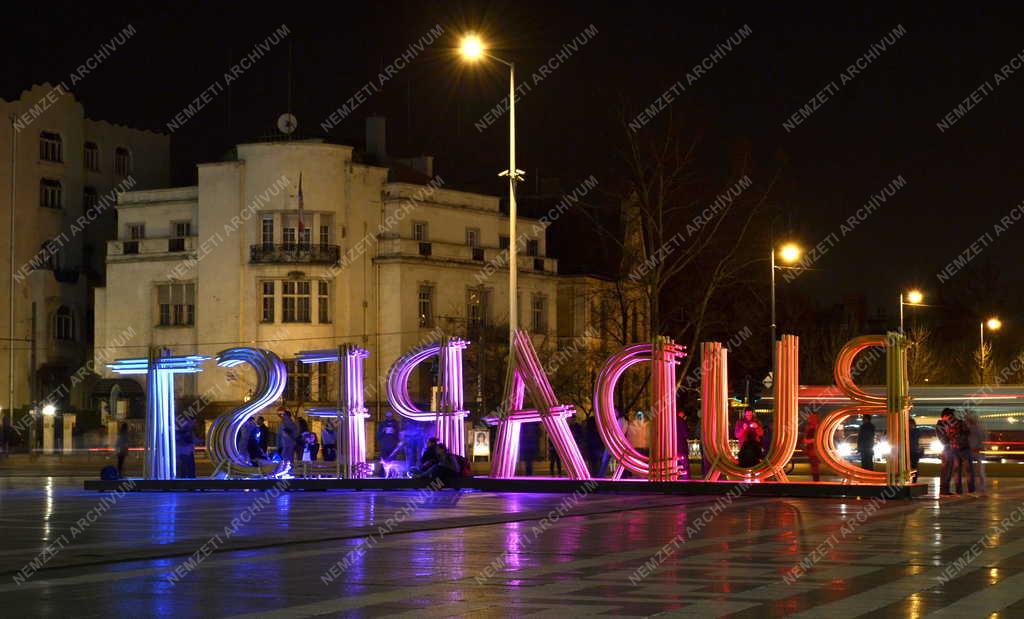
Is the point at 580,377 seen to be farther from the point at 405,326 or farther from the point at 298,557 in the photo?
the point at 298,557

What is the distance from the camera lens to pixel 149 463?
34875mm

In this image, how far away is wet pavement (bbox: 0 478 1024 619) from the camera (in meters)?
13.7

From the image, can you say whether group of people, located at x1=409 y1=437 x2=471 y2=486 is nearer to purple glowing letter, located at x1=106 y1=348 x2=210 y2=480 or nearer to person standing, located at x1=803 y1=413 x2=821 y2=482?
purple glowing letter, located at x1=106 y1=348 x2=210 y2=480

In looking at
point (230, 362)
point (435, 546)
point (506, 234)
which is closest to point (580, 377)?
point (506, 234)

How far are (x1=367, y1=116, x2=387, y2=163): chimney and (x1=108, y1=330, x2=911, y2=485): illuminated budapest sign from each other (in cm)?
4499

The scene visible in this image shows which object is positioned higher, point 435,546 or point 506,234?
point 506,234

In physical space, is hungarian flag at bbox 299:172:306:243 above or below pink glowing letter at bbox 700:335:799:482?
above

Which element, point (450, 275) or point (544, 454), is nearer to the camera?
point (544, 454)

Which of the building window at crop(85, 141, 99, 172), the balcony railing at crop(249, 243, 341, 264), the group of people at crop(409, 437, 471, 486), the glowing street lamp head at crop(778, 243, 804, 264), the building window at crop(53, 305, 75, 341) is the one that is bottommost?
the group of people at crop(409, 437, 471, 486)

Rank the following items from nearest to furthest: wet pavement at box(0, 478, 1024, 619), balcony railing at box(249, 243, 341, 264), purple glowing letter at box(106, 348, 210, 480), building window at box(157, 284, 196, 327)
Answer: wet pavement at box(0, 478, 1024, 619) → purple glowing letter at box(106, 348, 210, 480) → balcony railing at box(249, 243, 341, 264) → building window at box(157, 284, 196, 327)

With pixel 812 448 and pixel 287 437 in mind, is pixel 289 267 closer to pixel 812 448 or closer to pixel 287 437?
pixel 287 437

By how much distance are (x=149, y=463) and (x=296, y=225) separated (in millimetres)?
39511

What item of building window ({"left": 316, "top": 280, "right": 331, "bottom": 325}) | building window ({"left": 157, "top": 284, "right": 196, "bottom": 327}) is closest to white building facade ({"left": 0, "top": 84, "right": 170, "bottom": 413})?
building window ({"left": 157, "top": 284, "right": 196, "bottom": 327})

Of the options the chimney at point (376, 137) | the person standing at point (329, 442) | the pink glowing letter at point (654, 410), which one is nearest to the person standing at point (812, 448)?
the pink glowing letter at point (654, 410)
